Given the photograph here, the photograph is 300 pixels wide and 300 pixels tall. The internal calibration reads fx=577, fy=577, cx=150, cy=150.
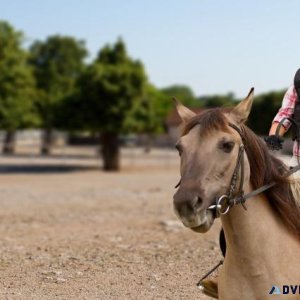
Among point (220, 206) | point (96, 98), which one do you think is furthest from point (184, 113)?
point (96, 98)

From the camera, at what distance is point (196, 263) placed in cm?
758

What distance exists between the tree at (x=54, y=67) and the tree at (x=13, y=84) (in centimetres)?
1081

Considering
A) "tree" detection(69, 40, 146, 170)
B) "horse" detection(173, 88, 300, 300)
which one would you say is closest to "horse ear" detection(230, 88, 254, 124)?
"horse" detection(173, 88, 300, 300)

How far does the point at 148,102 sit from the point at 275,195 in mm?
27939

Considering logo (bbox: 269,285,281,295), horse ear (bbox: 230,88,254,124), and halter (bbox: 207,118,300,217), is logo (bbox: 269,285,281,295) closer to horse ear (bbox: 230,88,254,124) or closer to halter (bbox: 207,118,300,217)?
halter (bbox: 207,118,300,217)

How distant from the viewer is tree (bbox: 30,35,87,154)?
5172 centimetres

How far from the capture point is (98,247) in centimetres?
896

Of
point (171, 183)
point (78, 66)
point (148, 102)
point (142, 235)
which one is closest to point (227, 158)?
point (142, 235)

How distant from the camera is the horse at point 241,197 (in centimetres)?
336

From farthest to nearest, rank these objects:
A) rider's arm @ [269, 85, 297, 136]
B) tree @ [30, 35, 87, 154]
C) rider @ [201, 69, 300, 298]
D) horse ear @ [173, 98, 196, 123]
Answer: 1. tree @ [30, 35, 87, 154]
2. rider's arm @ [269, 85, 297, 136]
3. rider @ [201, 69, 300, 298]
4. horse ear @ [173, 98, 196, 123]

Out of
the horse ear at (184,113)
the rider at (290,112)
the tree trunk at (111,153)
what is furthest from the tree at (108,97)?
the horse ear at (184,113)

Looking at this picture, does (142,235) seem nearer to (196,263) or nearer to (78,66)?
(196,263)

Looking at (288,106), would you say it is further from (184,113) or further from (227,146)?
(227,146)

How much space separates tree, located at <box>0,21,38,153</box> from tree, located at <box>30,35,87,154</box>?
10.8 m
